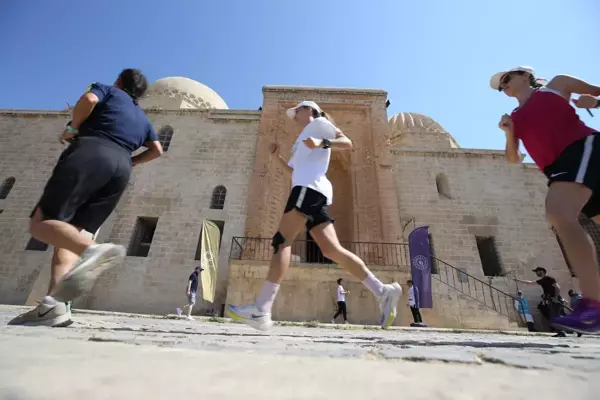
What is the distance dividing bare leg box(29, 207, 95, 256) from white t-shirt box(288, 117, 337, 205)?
1.64 meters

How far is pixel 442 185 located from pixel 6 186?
20.1m

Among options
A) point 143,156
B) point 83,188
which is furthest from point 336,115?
point 83,188

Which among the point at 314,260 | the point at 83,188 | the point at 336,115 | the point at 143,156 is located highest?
the point at 336,115

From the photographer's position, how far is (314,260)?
44.4ft

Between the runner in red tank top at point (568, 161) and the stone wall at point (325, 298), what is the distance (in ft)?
26.0

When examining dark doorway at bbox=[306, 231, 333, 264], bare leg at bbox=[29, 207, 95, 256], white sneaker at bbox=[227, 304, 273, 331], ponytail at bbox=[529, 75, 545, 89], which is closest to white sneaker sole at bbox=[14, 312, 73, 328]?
bare leg at bbox=[29, 207, 95, 256]

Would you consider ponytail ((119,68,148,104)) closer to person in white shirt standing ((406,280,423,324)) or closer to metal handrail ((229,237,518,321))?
metal handrail ((229,237,518,321))

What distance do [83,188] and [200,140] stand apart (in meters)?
13.4

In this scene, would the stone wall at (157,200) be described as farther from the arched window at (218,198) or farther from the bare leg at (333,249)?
the bare leg at (333,249)

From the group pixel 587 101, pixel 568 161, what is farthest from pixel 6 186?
pixel 587 101

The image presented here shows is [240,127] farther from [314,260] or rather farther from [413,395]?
[413,395]

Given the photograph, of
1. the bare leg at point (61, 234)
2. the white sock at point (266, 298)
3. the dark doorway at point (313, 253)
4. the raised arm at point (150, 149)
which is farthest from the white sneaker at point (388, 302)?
the dark doorway at point (313, 253)

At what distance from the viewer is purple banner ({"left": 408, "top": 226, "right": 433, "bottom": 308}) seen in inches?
386

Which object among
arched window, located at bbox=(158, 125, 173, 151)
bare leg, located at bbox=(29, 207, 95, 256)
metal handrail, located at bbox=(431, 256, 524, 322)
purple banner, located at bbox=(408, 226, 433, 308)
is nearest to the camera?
bare leg, located at bbox=(29, 207, 95, 256)
